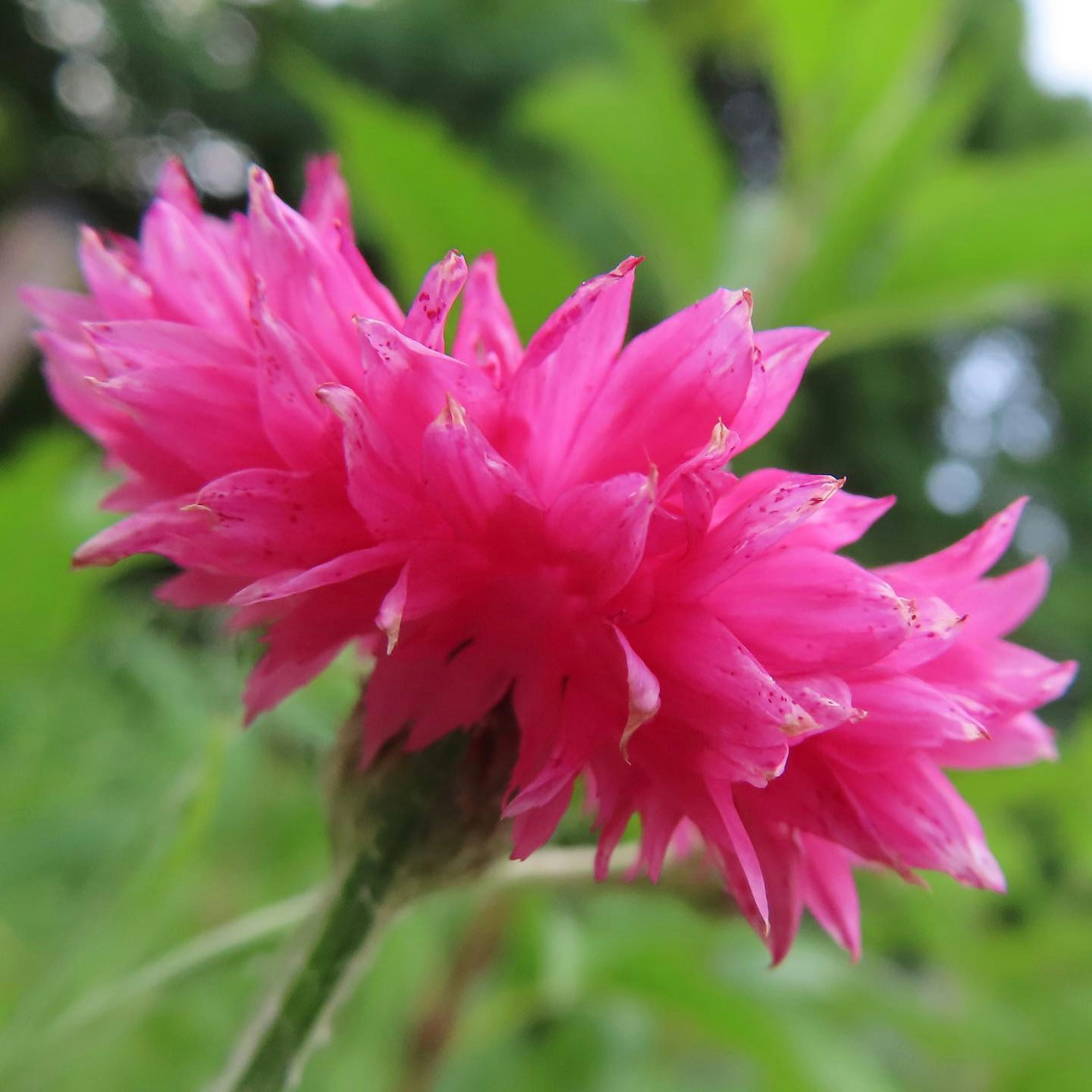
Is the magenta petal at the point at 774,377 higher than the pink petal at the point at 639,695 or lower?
higher

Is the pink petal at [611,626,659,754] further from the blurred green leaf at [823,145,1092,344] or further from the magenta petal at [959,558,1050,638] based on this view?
the blurred green leaf at [823,145,1092,344]

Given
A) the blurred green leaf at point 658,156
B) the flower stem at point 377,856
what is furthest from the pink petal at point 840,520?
the blurred green leaf at point 658,156

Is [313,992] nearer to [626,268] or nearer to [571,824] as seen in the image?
[571,824]

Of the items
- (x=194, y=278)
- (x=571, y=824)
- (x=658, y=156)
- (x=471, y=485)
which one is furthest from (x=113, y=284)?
(x=658, y=156)

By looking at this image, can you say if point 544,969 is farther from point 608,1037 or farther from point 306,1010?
point 306,1010

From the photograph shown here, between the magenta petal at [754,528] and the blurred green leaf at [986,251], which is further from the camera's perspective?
the blurred green leaf at [986,251]

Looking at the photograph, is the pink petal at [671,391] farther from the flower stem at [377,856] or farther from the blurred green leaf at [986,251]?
the blurred green leaf at [986,251]
